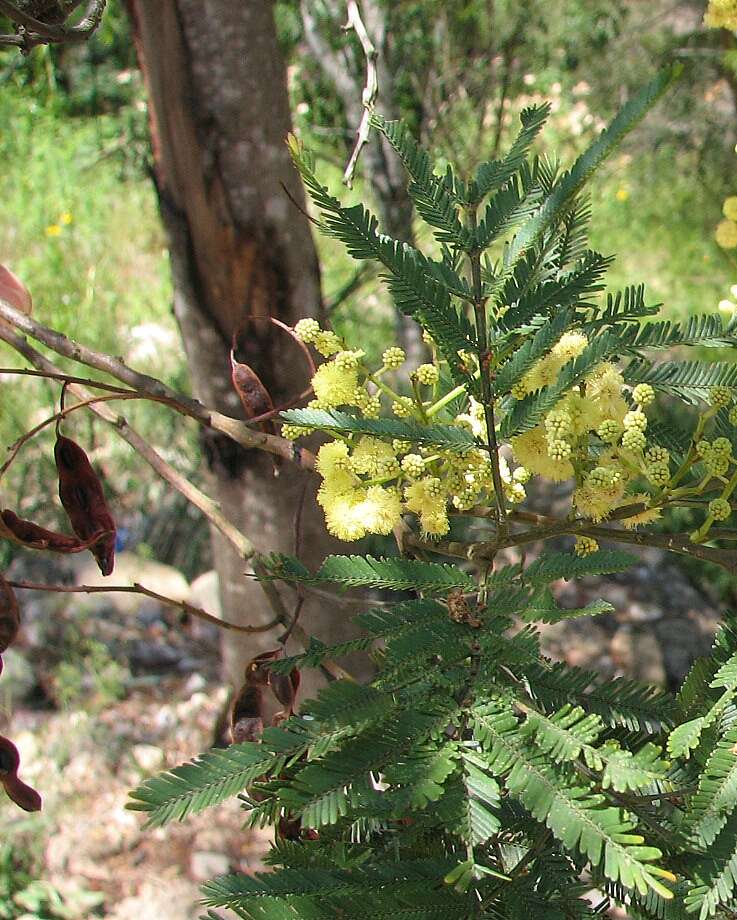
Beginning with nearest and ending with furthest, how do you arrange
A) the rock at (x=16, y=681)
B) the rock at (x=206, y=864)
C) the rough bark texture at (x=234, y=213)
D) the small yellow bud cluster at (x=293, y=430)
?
the small yellow bud cluster at (x=293, y=430)
the rough bark texture at (x=234, y=213)
the rock at (x=206, y=864)
the rock at (x=16, y=681)

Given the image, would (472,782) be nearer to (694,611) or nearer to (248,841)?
(248,841)

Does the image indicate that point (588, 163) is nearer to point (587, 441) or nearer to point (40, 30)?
point (587, 441)

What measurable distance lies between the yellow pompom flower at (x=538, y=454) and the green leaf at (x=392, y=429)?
1.4 inches

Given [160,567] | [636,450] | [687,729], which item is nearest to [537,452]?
[636,450]

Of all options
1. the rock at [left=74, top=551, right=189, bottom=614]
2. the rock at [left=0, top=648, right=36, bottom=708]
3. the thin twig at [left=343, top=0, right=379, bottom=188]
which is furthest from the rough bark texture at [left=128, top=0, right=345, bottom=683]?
the rock at [left=74, top=551, right=189, bottom=614]

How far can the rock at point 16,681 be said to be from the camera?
257 cm

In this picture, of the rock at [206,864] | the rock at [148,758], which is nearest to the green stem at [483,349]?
the rock at [206,864]

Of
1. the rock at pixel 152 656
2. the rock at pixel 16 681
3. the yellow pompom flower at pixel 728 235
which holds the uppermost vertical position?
the yellow pompom flower at pixel 728 235

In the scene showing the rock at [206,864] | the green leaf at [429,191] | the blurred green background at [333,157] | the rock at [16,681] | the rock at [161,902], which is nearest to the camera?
the green leaf at [429,191]

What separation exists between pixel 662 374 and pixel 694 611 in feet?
8.47

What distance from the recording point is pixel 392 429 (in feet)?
2.03

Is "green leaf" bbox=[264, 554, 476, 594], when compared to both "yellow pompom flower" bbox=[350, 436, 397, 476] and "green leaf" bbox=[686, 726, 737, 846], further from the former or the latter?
"green leaf" bbox=[686, 726, 737, 846]

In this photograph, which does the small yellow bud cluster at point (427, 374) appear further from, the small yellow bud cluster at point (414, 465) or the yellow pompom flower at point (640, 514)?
the yellow pompom flower at point (640, 514)

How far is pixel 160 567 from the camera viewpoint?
3064 millimetres
